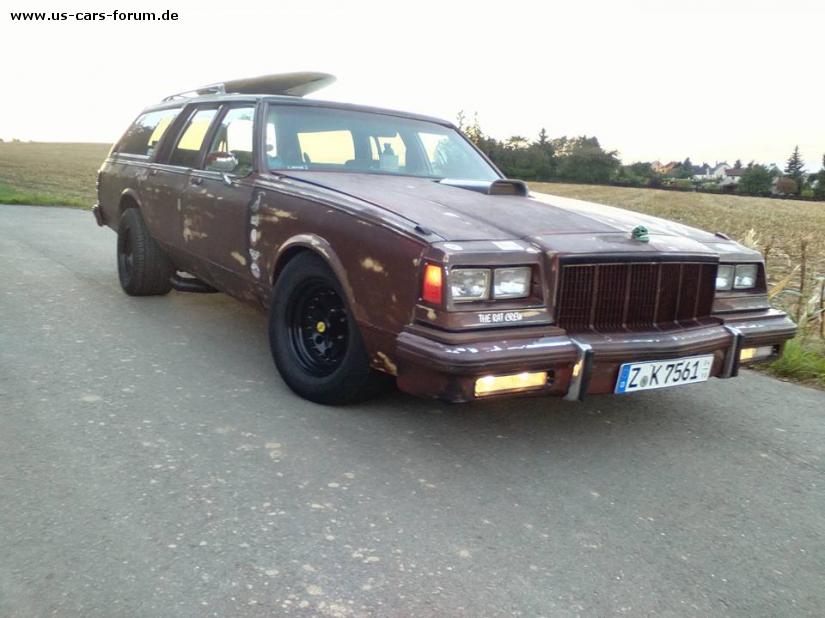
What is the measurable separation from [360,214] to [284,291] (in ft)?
2.37

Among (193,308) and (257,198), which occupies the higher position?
(257,198)

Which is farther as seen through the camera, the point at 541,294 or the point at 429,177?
the point at 429,177

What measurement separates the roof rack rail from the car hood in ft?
4.58

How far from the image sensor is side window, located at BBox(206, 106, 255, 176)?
14.2 feet

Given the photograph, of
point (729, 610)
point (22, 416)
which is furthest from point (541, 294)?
point (22, 416)

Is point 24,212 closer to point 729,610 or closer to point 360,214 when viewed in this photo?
point 360,214

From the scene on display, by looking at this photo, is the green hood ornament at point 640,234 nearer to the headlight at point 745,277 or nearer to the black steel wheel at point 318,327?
the headlight at point 745,277

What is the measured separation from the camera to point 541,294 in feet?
9.91

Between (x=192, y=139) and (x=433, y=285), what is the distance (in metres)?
3.00

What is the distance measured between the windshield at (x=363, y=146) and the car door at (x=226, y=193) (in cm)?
20


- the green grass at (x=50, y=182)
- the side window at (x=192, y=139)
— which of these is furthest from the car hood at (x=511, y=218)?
the green grass at (x=50, y=182)

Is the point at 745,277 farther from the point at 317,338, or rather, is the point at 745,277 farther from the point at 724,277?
the point at 317,338

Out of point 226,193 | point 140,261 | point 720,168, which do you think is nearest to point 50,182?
point 140,261

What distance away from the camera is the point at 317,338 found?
3.73 meters
